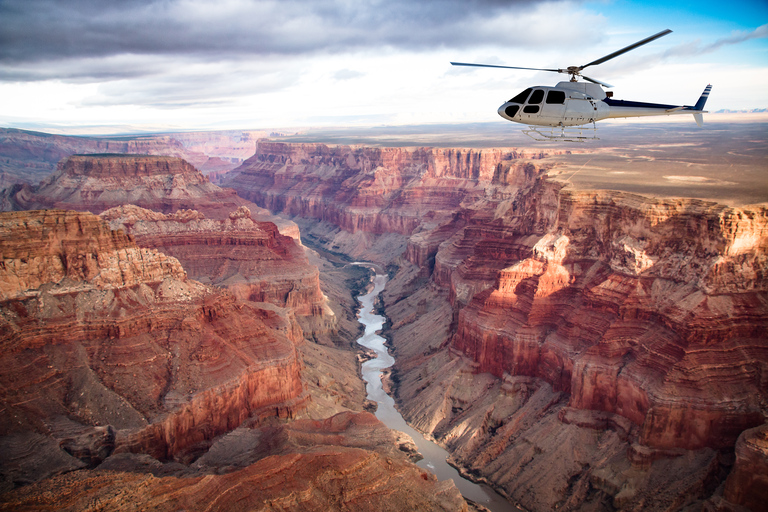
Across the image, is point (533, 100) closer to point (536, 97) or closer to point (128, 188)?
point (536, 97)

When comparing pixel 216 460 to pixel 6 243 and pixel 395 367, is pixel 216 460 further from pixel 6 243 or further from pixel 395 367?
pixel 395 367

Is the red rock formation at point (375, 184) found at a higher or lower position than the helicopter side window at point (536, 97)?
lower

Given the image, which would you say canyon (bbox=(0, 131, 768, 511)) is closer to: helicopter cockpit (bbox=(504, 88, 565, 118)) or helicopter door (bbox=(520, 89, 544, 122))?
helicopter cockpit (bbox=(504, 88, 565, 118))

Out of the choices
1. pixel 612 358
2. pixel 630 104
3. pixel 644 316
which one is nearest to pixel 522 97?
pixel 630 104

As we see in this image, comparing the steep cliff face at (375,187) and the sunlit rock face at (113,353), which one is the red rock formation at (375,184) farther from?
the sunlit rock face at (113,353)

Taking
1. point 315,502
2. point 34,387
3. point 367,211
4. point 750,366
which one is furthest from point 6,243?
point 367,211

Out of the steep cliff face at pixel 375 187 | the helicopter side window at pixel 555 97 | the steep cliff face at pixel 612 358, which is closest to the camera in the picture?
the helicopter side window at pixel 555 97

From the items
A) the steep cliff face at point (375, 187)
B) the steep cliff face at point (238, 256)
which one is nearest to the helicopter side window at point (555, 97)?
the steep cliff face at point (238, 256)
